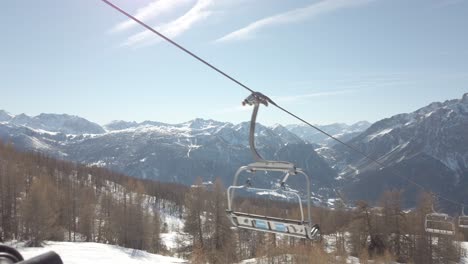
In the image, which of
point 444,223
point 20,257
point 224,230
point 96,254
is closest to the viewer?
point 20,257

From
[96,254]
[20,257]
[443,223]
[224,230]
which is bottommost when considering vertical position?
[96,254]

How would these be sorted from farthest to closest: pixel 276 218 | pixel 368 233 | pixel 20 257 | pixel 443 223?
pixel 368 233 → pixel 443 223 → pixel 276 218 → pixel 20 257

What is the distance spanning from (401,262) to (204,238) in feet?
119

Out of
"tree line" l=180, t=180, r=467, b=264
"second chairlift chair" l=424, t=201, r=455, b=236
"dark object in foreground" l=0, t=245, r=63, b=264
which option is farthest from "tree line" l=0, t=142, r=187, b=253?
"dark object in foreground" l=0, t=245, r=63, b=264

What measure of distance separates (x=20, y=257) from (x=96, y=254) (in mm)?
60449

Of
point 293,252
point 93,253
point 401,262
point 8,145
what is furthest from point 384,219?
point 8,145

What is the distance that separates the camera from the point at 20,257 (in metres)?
2.21

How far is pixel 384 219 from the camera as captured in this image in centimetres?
6981

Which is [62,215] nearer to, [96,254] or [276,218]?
[96,254]

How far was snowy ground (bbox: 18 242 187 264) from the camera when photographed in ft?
169

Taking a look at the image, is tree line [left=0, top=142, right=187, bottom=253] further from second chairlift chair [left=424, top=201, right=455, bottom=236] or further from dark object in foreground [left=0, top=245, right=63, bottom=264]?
dark object in foreground [left=0, top=245, right=63, bottom=264]

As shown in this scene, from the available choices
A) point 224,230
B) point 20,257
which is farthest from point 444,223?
point 224,230

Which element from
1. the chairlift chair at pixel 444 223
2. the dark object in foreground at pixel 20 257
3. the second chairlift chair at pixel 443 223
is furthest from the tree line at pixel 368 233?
the dark object in foreground at pixel 20 257

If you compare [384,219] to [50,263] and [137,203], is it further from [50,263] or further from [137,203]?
[50,263]
